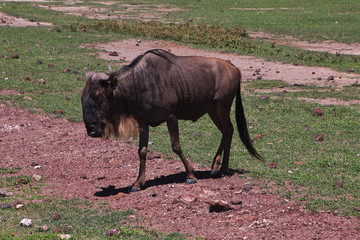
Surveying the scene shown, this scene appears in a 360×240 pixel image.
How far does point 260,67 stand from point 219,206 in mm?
12525

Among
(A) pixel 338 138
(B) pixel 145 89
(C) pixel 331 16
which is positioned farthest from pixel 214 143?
(C) pixel 331 16

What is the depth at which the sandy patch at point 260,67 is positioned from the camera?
17180mm

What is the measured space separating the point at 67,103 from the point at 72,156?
3997mm

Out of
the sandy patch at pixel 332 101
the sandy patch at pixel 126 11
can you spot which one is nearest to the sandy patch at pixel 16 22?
the sandy patch at pixel 126 11

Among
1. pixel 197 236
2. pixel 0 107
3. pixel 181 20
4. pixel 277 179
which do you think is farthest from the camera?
pixel 181 20

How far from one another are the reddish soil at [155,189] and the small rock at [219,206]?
0.18 feet

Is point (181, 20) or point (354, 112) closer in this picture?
point (354, 112)

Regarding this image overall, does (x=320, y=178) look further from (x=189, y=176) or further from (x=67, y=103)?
(x=67, y=103)

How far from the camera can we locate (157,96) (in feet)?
26.6

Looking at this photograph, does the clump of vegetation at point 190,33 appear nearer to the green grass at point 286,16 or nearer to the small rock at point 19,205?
the green grass at point 286,16

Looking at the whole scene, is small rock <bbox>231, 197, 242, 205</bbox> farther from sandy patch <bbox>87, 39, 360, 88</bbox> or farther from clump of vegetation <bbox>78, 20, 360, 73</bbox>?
clump of vegetation <bbox>78, 20, 360, 73</bbox>

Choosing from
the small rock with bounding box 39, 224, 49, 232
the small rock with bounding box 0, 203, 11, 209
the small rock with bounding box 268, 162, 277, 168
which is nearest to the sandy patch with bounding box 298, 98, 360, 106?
the small rock with bounding box 268, 162, 277, 168

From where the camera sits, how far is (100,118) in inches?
312

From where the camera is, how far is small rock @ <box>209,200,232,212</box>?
711cm
